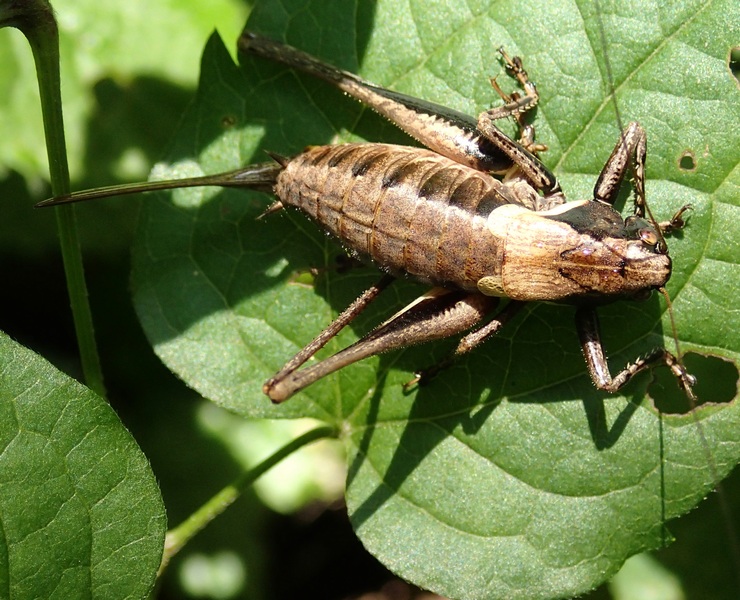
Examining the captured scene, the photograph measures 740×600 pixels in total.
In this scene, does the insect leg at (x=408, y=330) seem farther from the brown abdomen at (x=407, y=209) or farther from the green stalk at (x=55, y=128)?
the green stalk at (x=55, y=128)

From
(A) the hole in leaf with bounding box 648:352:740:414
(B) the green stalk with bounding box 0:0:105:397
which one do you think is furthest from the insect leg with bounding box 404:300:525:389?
(B) the green stalk with bounding box 0:0:105:397

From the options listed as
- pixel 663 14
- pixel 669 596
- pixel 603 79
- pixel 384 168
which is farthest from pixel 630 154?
pixel 669 596

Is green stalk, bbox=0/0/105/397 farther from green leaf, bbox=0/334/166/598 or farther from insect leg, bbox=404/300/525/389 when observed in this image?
insect leg, bbox=404/300/525/389

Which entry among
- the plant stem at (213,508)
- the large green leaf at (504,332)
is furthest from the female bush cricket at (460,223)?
the plant stem at (213,508)

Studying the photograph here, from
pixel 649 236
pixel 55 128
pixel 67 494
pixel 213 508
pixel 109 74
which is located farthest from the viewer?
pixel 109 74

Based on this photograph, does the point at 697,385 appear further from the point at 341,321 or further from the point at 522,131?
the point at 341,321

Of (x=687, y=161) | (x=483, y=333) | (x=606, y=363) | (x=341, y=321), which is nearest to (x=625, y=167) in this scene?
(x=687, y=161)
